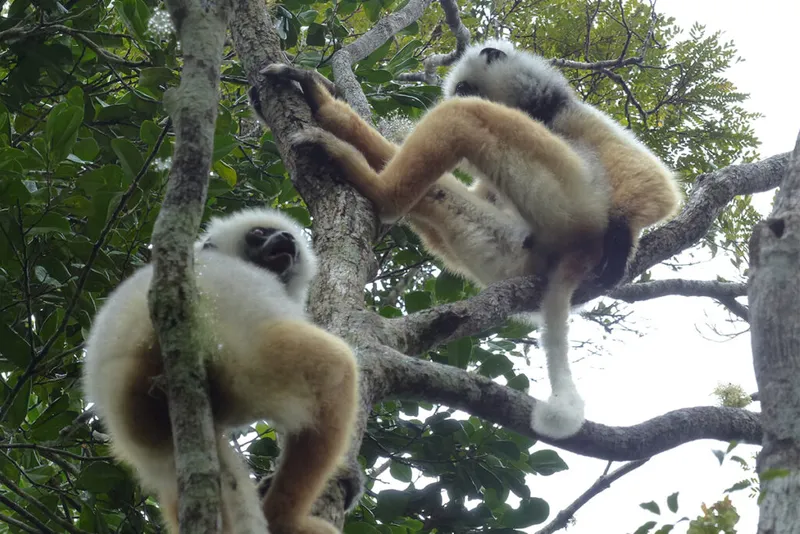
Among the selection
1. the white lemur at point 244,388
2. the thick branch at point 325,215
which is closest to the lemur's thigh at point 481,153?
the thick branch at point 325,215

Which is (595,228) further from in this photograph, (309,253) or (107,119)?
(107,119)

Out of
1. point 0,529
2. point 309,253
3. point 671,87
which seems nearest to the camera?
point 0,529

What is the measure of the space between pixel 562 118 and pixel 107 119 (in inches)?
125

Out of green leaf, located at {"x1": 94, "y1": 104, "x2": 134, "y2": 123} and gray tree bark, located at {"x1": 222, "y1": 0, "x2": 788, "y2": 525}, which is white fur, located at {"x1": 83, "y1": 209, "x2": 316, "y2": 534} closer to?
gray tree bark, located at {"x1": 222, "y1": 0, "x2": 788, "y2": 525}

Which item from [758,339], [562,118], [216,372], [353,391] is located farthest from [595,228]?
[216,372]

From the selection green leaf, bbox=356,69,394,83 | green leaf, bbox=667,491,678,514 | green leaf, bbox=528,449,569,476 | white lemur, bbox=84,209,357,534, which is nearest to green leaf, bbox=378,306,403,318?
green leaf, bbox=528,449,569,476

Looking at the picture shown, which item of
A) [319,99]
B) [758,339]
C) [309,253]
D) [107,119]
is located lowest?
[758,339]

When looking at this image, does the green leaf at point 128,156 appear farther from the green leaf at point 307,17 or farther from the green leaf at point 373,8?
the green leaf at point 373,8

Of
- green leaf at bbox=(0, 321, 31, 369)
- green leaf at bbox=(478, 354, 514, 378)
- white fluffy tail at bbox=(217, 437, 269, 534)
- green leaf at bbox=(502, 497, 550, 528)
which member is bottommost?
white fluffy tail at bbox=(217, 437, 269, 534)

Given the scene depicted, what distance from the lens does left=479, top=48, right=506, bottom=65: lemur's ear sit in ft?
18.4

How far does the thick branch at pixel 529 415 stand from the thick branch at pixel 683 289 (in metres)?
1.23

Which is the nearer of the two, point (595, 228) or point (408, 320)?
point (408, 320)

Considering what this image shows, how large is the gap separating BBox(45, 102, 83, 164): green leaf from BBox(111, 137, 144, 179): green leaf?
0.24m

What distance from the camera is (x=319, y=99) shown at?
4363 millimetres
